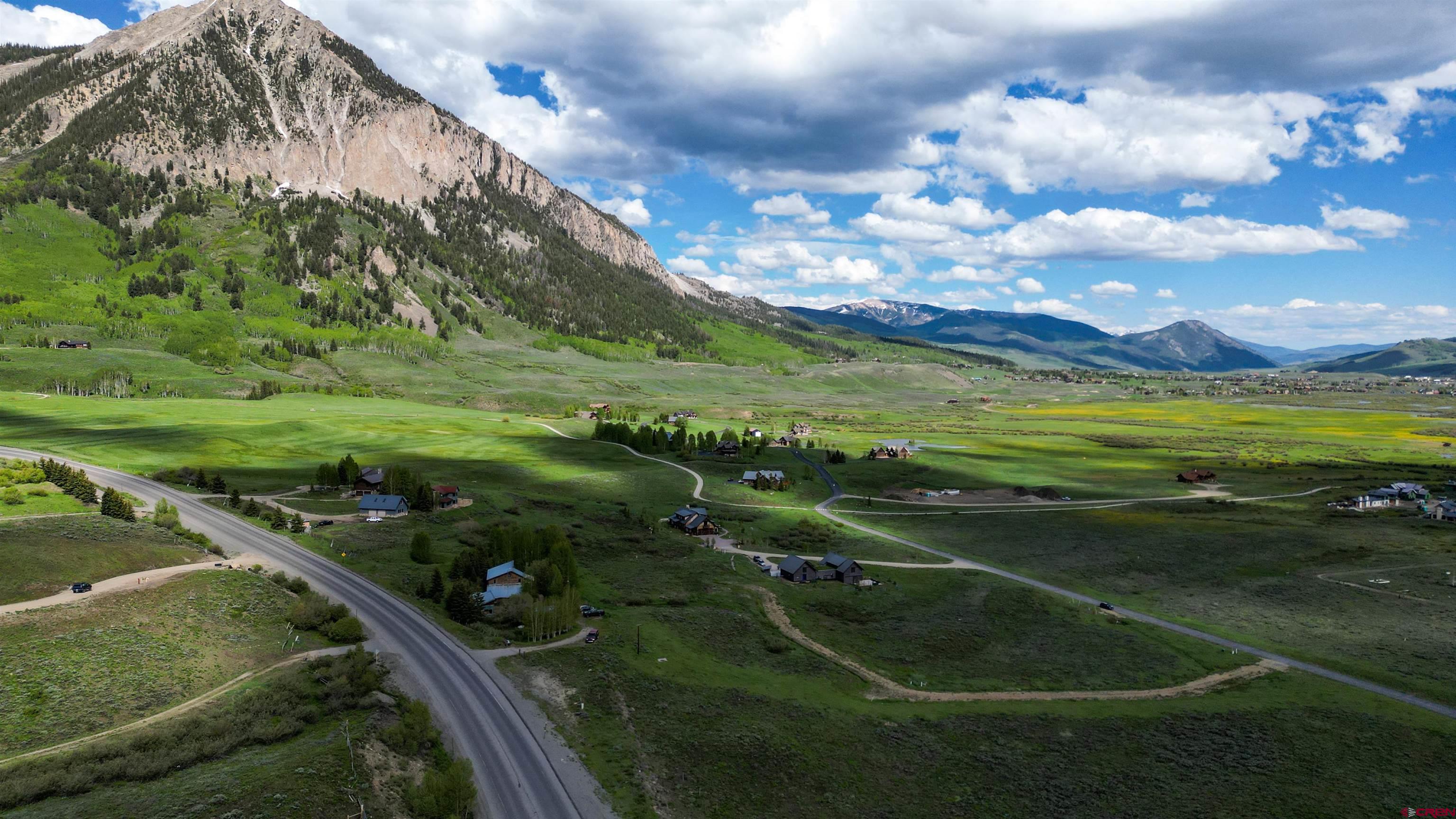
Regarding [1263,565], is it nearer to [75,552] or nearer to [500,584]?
[500,584]

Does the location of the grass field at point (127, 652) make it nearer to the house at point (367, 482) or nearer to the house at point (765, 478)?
the house at point (367, 482)

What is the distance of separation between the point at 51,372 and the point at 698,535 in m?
197

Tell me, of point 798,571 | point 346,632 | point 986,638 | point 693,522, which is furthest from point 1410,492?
point 346,632

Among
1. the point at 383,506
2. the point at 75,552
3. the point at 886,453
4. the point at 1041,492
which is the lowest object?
the point at 383,506

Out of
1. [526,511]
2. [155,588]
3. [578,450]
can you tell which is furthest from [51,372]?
[155,588]

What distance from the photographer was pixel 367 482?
3728 inches

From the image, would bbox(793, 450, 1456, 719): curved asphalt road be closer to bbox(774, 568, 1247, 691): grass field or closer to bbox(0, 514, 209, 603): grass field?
bbox(774, 568, 1247, 691): grass field

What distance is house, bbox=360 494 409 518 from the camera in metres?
81.5

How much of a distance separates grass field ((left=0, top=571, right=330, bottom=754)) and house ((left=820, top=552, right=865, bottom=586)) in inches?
1884

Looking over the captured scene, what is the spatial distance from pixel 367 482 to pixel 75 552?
4313 centimetres

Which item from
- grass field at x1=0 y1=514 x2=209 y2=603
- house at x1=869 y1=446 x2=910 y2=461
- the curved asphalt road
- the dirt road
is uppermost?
house at x1=869 y1=446 x2=910 y2=461

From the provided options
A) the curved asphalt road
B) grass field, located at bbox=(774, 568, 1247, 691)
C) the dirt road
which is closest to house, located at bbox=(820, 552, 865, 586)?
grass field, located at bbox=(774, 568, 1247, 691)

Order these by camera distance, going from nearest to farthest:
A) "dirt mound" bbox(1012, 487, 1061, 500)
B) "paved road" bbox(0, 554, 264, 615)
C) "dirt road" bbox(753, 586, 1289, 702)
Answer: "paved road" bbox(0, 554, 264, 615)
"dirt road" bbox(753, 586, 1289, 702)
"dirt mound" bbox(1012, 487, 1061, 500)

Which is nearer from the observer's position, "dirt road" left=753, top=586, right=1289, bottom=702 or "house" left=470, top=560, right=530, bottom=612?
"dirt road" left=753, top=586, right=1289, bottom=702
